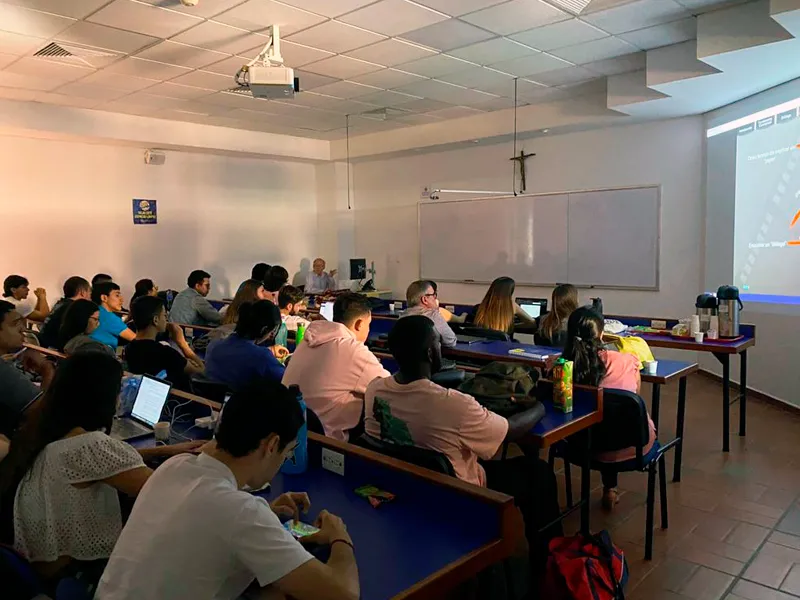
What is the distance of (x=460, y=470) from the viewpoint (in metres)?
2.11

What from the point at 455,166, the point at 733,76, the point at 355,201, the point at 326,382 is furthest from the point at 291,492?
the point at 355,201

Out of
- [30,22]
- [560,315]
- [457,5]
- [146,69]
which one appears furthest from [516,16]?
[30,22]

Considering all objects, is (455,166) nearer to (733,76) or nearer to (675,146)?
(675,146)

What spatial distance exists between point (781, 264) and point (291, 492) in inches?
189

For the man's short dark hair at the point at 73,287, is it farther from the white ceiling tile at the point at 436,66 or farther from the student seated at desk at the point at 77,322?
the white ceiling tile at the point at 436,66

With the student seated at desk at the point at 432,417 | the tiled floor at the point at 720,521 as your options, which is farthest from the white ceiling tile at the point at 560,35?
the student seated at desk at the point at 432,417

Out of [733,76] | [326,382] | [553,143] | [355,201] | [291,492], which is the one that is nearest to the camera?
[291,492]

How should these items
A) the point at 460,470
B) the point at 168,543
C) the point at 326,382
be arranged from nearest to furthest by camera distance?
the point at 168,543 < the point at 460,470 < the point at 326,382

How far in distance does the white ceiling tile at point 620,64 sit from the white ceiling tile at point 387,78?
5.17ft

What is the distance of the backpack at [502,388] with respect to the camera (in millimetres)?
2439

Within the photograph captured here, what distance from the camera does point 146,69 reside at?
5.25 m

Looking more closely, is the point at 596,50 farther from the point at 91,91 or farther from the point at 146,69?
the point at 91,91

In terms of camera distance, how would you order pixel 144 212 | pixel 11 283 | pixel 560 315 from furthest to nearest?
pixel 144 212 → pixel 11 283 → pixel 560 315

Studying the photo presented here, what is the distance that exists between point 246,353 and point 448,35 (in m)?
2.86
